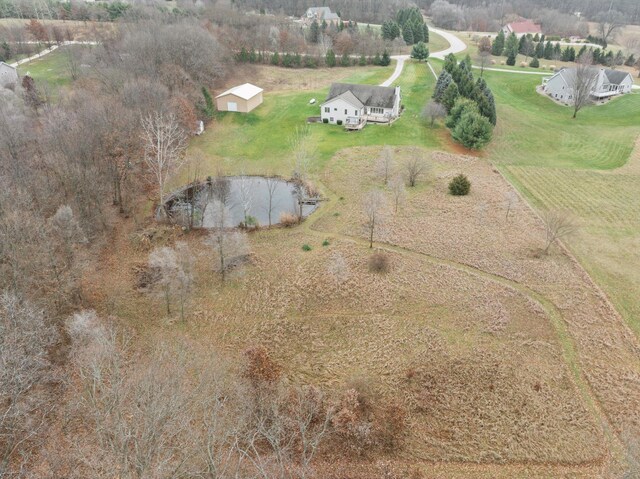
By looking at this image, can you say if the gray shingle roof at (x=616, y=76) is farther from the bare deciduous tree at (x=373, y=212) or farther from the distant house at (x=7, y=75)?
the distant house at (x=7, y=75)

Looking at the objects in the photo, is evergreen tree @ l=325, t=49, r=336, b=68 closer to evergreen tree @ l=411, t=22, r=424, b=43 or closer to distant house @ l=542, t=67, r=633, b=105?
evergreen tree @ l=411, t=22, r=424, b=43

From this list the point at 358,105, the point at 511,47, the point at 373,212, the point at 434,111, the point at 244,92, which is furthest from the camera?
the point at 511,47

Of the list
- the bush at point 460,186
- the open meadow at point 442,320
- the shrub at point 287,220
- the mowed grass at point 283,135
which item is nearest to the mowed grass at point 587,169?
the open meadow at point 442,320

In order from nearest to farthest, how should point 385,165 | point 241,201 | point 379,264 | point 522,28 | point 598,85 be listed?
point 379,264 < point 241,201 < point 385,165 < point 598,85 < point 522,28

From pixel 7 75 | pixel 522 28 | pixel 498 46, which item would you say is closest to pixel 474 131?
pixel 498 46

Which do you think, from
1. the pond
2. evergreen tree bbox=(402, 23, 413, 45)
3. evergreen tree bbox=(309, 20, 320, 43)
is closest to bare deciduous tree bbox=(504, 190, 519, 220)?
the pond

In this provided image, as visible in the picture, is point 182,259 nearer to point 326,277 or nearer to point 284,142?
point 326,277

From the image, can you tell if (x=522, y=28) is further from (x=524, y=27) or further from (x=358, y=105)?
(x=358, y=105)
